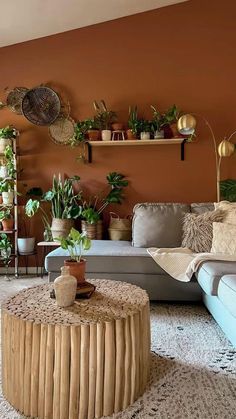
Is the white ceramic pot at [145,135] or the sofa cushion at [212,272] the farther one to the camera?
the white ceramic pot at [145,135]

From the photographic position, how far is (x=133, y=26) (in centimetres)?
409

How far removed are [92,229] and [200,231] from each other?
1.30m

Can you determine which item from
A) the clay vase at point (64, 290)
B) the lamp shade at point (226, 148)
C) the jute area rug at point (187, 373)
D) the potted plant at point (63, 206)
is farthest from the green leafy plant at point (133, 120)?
the clay vase at point (64, 290)

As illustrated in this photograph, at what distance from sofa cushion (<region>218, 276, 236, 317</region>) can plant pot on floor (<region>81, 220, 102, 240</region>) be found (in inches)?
76.6

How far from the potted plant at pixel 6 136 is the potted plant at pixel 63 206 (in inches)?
27.2

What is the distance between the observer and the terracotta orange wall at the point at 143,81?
3996 mm

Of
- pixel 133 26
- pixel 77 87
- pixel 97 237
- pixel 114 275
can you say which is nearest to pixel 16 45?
pixel 77 87

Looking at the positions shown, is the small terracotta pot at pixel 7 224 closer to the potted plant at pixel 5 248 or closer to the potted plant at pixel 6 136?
the potted plant at pixel 5 248

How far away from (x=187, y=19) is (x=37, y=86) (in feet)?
6.15

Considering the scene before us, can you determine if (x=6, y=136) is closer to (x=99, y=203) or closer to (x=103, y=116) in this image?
(x=103, y=116)

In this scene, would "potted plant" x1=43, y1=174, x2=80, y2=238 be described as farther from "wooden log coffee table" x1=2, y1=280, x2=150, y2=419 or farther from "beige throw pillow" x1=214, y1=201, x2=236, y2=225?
"wooden log coffee table" x1=2, y1=280, x2=150, y2=419

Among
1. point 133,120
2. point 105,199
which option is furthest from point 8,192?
point 133,120

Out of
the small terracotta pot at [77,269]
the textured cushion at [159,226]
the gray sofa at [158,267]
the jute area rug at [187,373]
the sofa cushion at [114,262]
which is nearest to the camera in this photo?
the jute area rug at [187,373]

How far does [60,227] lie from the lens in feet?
12.9
